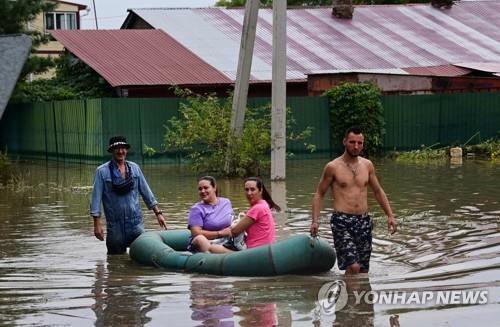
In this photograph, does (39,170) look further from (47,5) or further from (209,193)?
(209,193)

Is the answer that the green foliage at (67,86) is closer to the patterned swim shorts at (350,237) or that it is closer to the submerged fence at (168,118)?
the submerged fence at (168,118)

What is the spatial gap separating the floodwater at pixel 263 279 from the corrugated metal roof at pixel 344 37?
54.5 ft

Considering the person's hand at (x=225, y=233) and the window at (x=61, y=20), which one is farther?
the window at (x=61, y=20)

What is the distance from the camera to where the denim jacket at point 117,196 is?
46.4 ft

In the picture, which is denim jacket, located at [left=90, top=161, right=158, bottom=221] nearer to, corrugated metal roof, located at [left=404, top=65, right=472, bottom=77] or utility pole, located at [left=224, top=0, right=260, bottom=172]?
utility pole, located at [left=224, top=0, right=260, bottom=172]

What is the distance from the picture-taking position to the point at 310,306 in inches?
416

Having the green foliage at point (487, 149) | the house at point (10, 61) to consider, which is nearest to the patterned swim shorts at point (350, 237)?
the house at point (10, 61)

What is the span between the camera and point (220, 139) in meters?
28.9

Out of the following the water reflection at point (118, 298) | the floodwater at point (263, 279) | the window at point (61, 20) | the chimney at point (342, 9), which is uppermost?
the window at point (61, 20)

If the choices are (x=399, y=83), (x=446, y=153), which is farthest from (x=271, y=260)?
(x=399, y=83)

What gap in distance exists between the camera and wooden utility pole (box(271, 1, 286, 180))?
25172 mm

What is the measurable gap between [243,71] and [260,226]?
Answer: 15.1 m

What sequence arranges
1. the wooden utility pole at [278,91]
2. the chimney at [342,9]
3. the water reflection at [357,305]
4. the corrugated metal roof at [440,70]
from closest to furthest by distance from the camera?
the water reflection at [357,305] → the wooden utility pole at [278,91] → the corrugated metal roof at [440,70] → the chimney at [342,9]

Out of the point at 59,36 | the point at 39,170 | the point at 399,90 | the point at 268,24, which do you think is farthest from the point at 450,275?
the point at 268,24
